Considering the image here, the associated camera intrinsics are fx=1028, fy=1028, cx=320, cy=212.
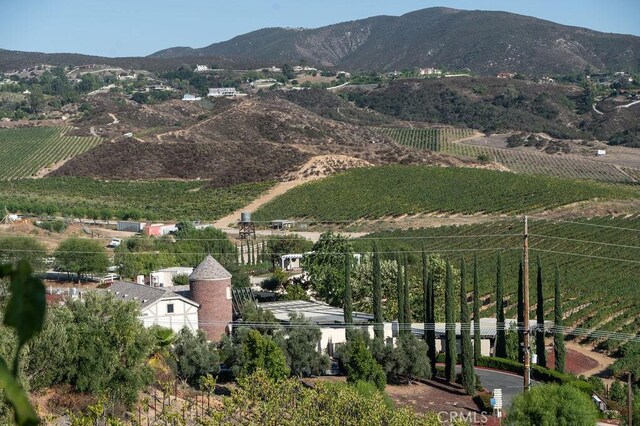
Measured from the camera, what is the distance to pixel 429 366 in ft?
121

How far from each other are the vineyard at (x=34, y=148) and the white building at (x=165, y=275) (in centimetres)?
6450

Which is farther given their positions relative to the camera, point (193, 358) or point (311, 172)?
point (311, 172)

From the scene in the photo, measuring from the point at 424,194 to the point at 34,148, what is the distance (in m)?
57.7

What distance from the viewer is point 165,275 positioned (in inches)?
1921

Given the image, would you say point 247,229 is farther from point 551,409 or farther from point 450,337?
point 551,409

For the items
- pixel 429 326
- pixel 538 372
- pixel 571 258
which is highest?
pixel 429 326

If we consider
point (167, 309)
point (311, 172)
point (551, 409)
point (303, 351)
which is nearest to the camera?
point (551, 409)

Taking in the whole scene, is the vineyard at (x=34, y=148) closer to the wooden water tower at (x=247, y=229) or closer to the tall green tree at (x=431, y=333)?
the wooden water tower at (x=247, y=229)

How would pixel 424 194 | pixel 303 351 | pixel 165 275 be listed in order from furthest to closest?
pixel 424 194, pixel 165 275, pixel 303 351

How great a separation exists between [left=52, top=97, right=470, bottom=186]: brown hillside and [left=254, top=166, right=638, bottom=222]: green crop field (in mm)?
13234

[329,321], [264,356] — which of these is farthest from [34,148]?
[264,356]

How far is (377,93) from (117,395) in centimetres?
17261

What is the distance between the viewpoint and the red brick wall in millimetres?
38062

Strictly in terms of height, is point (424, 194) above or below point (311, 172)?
below
